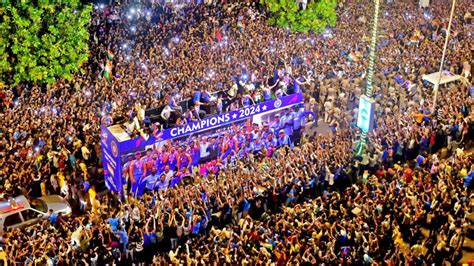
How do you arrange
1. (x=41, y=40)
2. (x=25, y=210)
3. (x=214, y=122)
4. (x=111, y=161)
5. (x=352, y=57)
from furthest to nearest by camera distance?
(x=352, y=57), (x=41, y=40), (x=214, y=122), (x=111, y=161), (x=25, y=210)

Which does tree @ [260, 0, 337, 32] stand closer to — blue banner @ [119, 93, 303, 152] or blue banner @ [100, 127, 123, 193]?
blue banner @ [119, 93, 303, 152]

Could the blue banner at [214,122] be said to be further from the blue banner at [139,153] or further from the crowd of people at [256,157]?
the crowd of people at [256,157]

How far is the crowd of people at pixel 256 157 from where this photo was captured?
18.6m

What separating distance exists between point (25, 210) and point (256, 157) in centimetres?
842

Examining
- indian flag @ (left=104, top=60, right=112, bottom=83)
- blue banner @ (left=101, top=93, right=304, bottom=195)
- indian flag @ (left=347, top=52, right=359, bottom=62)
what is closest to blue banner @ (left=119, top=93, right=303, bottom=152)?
blue banner @ (left=101, top=93, right=304, bottom=195)

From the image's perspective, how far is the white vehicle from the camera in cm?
2039

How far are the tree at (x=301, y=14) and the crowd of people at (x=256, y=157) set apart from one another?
671 millimetres

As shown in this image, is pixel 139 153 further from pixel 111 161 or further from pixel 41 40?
pixel 41 40

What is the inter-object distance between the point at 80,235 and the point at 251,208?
5.57 metres

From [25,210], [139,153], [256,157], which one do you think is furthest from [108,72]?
[25,210]

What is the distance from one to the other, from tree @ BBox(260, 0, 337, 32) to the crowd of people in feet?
2.20

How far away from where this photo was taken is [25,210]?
2072 cm

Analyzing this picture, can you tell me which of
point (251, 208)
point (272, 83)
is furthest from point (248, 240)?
point (272, 83)

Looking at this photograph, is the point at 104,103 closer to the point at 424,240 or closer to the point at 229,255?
the point at 229,255
